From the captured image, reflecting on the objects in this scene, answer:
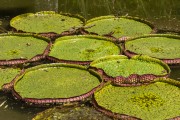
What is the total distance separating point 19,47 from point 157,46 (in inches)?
102

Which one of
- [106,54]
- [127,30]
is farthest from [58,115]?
[127,30]

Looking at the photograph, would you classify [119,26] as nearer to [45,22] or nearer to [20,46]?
[45,22]

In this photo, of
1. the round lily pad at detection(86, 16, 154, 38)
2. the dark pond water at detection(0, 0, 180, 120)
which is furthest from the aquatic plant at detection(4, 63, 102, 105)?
the dark pond water at detection(0, 0, 180, 120)

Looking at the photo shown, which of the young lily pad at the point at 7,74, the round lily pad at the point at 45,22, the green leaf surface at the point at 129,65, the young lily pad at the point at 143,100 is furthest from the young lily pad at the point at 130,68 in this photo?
the round lily pad at the point at 45,22

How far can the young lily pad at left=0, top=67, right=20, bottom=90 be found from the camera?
19.3 feet

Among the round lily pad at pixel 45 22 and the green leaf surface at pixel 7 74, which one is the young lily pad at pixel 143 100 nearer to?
the green leaf surface at pixel 7 74

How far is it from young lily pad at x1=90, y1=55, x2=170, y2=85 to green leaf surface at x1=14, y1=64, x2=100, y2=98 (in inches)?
10.9

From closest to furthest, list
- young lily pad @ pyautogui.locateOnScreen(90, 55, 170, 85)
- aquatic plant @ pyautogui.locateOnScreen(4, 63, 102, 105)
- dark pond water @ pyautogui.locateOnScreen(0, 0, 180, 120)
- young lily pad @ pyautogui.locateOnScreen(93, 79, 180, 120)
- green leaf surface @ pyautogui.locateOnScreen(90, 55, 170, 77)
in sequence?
young lily pad @ pyautogui.locateOnScreen(93, 79, 180, 120) < aquatic plant @ pyautogui.locateOnScreen(4, 63, 102, 105) < young lily pad @ pyautogui.locateOnScreen(90, 55, 170, 85) < green leaf surface @ pyautogui.locateOnScreen(90, 55, 170, 77) < dark pond water @ pyautogui.locateOnScreen(0, 0, 180, 120)

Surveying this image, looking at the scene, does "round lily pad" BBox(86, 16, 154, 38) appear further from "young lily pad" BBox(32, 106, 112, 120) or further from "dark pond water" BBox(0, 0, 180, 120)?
"young lily pad" BBox(32, 106, 112, 120)

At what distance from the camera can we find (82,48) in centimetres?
698

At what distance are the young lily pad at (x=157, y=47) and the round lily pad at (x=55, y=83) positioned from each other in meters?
1.16

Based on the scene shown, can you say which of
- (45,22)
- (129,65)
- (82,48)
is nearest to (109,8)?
(45,22)

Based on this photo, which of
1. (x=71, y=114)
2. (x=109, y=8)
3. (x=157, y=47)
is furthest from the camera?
(x=109, y=8)

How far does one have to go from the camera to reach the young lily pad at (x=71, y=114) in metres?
5.00
